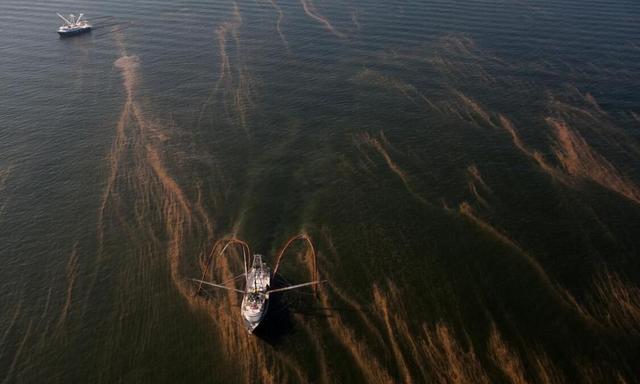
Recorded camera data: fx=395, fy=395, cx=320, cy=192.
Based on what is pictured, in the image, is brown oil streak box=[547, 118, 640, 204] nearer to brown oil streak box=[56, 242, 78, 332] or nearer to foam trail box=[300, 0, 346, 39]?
foam trail box=[300, 0, 346, 39]

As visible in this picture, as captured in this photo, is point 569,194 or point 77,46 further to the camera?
point 77,46

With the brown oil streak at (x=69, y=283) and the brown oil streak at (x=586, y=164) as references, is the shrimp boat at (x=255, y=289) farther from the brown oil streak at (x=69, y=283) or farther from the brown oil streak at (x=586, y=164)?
the brown oil streak at (x=586, y=164)

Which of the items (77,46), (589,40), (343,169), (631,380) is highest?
(589,40)

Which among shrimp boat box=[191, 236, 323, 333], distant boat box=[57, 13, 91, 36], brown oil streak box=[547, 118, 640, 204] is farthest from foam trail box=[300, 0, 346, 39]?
shrimp boat box=[191, 236, 323, 333]

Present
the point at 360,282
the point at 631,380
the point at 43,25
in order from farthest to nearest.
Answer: the point at 43,25, the point at 360,282, the point at 631,380

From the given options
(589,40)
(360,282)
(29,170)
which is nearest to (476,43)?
(589,40)

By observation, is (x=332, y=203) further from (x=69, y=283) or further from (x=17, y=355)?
(x=17, y=355)

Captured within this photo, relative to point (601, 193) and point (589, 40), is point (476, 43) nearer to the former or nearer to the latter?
point (589, 40)

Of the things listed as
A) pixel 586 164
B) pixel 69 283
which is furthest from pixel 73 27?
pixel 586 164

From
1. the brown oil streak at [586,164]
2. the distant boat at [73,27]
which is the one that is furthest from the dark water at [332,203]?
the distant boat at [73,27]
